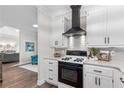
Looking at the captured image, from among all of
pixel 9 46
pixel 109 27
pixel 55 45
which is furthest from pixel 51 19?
pixel 9 46

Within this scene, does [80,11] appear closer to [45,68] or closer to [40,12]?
[40,12]

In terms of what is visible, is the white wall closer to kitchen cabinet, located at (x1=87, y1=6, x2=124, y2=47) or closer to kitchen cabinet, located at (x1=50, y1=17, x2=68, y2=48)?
kitchen cabinet, located at (x1=50, y1=17, x2=68, y2=48)

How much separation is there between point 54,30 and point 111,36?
6.17 feet

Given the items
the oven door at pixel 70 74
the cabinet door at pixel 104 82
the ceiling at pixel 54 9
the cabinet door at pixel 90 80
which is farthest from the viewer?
the ceiling at pixel 54 9

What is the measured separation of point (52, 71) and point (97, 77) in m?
1.44

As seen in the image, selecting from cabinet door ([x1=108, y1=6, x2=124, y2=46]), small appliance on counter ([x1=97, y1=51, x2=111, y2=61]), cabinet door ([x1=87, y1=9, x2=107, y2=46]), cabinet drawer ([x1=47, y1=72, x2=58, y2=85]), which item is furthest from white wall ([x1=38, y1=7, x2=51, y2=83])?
cabinet door ([x1=108, y1=6, x2=124, y2=46])

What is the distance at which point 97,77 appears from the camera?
6.00ft

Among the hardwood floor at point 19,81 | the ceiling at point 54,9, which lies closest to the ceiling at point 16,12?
the ceiling at point 54,9

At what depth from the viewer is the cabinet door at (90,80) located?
1.88 m

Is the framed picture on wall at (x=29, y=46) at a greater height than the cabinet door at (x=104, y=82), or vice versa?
the framed picture on wall at (x=29, y=46)

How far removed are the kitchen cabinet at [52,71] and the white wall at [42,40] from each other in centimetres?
20

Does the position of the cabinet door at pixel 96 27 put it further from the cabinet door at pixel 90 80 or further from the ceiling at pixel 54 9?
the cabinet door at pixel 90 80
